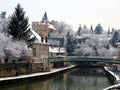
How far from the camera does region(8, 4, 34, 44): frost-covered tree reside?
58375 mm

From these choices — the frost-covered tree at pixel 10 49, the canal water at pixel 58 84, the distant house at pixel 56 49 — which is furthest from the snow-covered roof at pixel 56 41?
the frost-covered tree at pixel 10 49

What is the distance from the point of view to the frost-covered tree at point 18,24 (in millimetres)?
58375

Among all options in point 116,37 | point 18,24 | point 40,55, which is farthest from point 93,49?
point 18,24

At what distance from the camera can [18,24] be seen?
58.6 metres

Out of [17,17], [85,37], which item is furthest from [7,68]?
[85,37]

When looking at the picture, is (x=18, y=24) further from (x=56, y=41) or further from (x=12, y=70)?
(x=56, y=41)

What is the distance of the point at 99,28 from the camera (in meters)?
198

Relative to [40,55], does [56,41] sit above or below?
above

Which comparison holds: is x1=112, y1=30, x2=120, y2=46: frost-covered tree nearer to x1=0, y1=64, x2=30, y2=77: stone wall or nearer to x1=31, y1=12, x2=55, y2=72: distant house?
x1=31, y1=12, x2=55, y2=72: distant house

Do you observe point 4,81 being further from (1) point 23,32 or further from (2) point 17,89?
(1) point 23,32

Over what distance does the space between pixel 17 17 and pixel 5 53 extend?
28.2 ft

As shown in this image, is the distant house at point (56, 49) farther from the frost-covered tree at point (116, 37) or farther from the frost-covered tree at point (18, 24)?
the frost-covered tree at point (18, 24)

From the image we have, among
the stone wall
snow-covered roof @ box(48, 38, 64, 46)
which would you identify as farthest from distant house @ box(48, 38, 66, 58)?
the stone wall

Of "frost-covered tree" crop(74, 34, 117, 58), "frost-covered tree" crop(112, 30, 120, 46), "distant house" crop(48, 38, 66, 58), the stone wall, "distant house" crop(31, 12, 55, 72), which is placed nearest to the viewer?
the stone wall
